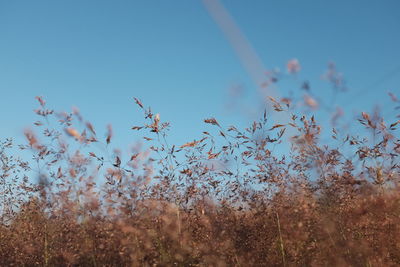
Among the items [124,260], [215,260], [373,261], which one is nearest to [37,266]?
[124,260]

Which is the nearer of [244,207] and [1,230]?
[244,207]

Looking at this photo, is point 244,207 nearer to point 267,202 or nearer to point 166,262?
point 267,202

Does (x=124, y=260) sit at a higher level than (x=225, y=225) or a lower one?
lower

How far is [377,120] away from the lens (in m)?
3.47

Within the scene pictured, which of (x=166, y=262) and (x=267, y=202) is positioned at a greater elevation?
(x=267, y=202)

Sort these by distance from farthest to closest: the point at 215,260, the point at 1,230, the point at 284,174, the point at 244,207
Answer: the point at 1,230
the point at 244,207
the point at 284,174
the point at 215,260

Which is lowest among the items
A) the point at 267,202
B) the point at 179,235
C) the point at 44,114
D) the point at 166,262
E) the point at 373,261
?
the point at 373,261

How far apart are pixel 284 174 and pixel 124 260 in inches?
76.4

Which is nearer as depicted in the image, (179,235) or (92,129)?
(92,129)

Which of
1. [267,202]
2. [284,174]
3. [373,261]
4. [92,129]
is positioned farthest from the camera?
[267,202]

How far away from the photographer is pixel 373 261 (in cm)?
338

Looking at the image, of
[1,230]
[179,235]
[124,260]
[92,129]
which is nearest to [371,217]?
[179,235]

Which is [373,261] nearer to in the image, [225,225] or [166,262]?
[225,225]

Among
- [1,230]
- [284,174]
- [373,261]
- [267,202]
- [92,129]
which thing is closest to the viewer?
[92,129]
